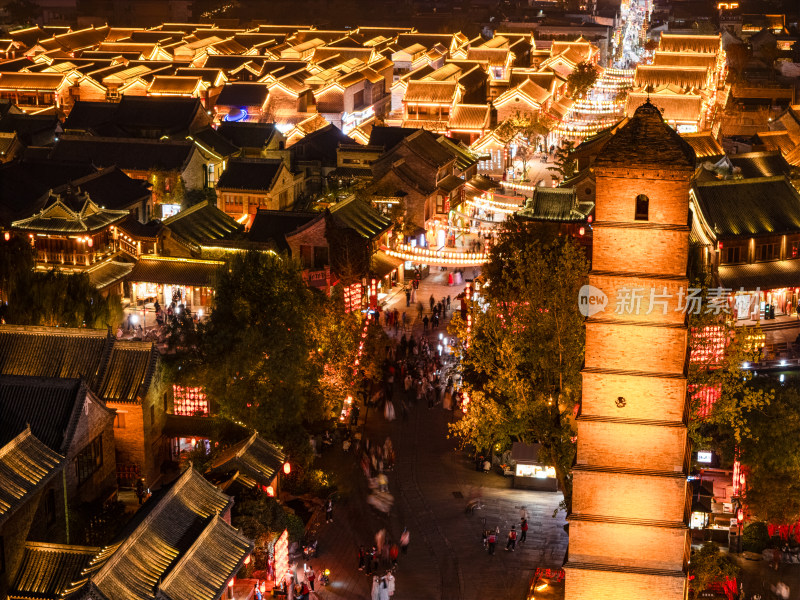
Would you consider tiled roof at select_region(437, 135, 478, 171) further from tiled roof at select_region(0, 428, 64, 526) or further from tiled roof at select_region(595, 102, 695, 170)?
tiled roof at select_region(595, 102, 695, 170)

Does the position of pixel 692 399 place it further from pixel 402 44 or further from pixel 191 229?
pixel 402 44

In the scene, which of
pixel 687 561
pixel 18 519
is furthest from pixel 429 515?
pixel 18 519

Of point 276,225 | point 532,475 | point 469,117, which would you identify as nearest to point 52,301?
point 276,225

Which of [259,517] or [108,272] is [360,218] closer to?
[108,272]

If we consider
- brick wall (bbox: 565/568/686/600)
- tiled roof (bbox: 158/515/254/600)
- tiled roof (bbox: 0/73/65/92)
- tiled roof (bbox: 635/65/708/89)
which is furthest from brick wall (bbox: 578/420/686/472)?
tiled roof (bbox: 0/73/65/92)

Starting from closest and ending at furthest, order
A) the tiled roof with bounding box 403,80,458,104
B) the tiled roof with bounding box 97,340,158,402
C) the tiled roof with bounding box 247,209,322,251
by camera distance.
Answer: the tiled roof with bounding box 97,340,158,402
the tiled roof with bounding box 247,209,322,251
the tiled roof with bounding box 403,80,458,104
